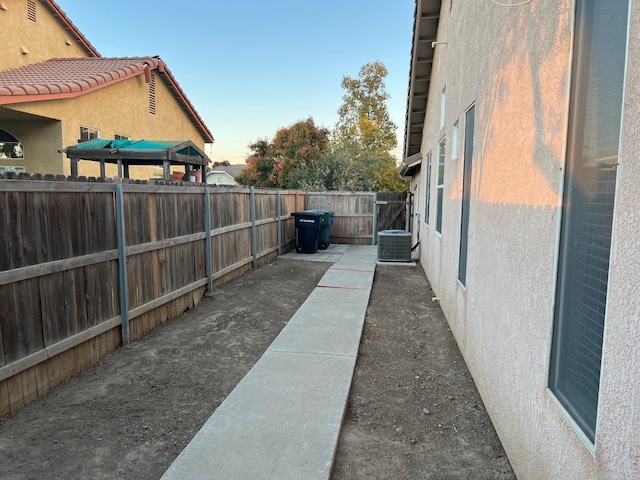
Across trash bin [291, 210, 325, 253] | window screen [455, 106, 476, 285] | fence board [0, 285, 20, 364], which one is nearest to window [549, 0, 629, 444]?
window screen [455, 106, 476, 285]

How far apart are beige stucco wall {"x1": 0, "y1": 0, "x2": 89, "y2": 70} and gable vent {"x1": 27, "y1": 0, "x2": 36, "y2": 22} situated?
5.4 inches

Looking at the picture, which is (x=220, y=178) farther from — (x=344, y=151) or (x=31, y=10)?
(x=31, y=10)

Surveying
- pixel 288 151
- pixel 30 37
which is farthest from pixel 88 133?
pixel 288 151

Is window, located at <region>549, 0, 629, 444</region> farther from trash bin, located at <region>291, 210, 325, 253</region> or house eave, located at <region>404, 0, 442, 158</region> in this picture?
trash bin, located at <region>291, 210, 325, 253</region>

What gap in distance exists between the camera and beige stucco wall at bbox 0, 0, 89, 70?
1270cm

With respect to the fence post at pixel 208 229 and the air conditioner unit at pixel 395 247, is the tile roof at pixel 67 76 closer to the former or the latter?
the fence post at pixel 208 229

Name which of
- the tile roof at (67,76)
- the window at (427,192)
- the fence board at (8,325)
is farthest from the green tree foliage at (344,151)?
the fence board at (8,325)

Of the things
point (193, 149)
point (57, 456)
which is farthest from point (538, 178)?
point (193, 149)

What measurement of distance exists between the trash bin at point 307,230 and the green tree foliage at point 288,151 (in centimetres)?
1354

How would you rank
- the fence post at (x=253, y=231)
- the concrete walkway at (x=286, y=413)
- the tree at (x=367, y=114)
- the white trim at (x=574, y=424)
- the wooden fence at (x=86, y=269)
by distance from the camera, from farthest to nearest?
the tree at (x=367, y=114) → the fence post at (x=253, y=231) → the wooden fence at (x=86, y=269) → the concrete walkway at (x=286, y=413) → the white trim at (x=574, y=424)

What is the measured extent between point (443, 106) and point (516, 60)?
16.2 feet

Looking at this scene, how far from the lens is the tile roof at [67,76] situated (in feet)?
34.4

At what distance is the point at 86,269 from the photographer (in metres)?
4.35

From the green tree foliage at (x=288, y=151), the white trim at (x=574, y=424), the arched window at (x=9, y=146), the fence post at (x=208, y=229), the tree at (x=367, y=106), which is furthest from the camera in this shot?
the tree at (x=367, y=106)
